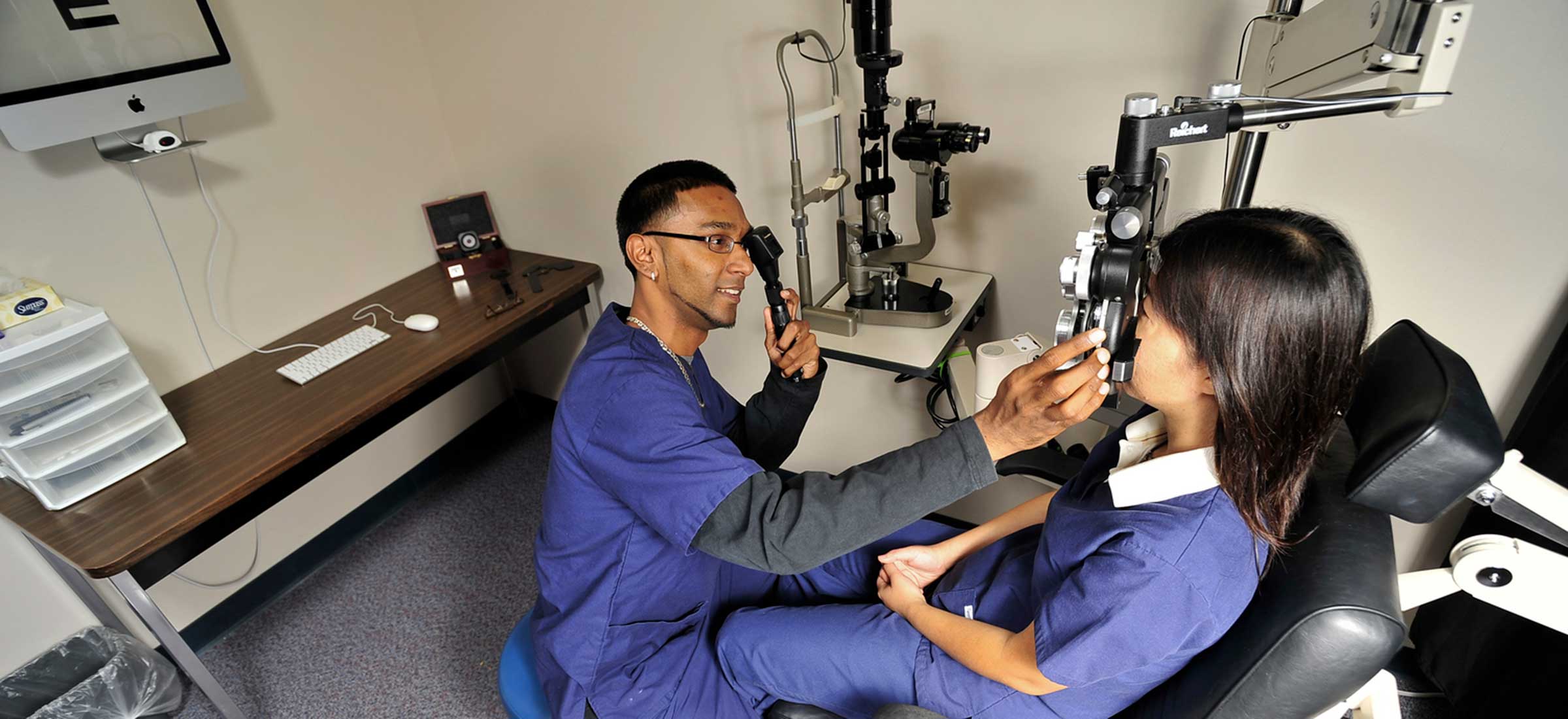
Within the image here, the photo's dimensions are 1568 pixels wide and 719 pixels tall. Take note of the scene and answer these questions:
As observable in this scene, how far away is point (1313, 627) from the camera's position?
771 millimetres

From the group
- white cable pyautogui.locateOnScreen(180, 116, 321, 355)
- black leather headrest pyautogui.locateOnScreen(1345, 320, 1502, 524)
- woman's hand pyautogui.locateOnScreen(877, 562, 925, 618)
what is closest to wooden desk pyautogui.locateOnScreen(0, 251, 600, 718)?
white cable pyautogui.locateOnScreen(180, 116, 321, 355)

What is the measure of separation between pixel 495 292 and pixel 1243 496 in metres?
2.03

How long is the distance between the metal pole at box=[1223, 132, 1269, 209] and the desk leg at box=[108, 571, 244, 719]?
2.04 meters

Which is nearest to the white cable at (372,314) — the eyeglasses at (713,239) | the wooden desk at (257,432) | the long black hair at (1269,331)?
the wooden desk at (257,432)

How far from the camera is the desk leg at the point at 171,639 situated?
1.40m

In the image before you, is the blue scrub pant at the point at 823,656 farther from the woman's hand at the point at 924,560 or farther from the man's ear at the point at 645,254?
the man's ear at the point at 645,254

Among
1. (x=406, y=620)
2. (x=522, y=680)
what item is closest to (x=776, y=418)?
(x=522, y=680)

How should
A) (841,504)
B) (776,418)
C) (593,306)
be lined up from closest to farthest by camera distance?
(841,504) < (776,418) < (593,306)

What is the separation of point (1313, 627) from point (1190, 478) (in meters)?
0.18

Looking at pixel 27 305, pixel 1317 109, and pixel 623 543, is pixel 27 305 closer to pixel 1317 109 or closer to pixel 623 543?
pixel 623 543

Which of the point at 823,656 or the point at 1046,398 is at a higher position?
the point at 1046,398

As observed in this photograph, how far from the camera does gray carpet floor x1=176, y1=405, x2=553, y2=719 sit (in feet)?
6.29

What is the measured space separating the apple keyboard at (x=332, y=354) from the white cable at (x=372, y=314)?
6 centimetres

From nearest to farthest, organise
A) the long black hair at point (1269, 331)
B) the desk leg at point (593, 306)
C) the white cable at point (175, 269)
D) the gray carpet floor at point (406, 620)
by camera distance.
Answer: the long black hair at point (1269, 331), the white cable at point (175, 269), the gray carpet floor at point (406, 620), the desk leg at point (593, 306)
